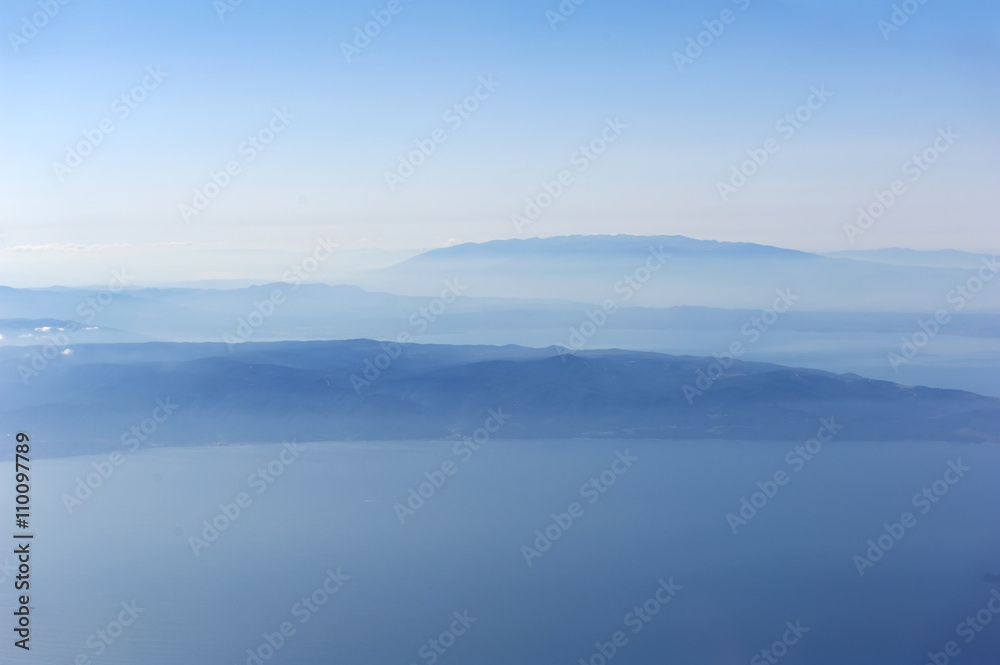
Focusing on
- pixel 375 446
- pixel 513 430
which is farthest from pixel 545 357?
pixel 375 446

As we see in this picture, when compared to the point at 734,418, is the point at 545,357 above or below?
above

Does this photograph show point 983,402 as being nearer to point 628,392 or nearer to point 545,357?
point 628,392

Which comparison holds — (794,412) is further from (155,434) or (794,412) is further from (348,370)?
(155,434)

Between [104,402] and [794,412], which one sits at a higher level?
[104,402]

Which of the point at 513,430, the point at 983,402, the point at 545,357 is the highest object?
the point at 545,357

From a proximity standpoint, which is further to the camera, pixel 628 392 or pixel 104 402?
pixel 628 392

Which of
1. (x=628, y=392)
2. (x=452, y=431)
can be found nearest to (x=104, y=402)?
(x=452, y=431)
